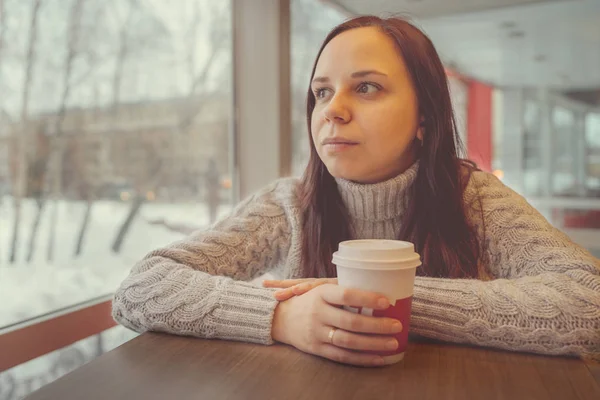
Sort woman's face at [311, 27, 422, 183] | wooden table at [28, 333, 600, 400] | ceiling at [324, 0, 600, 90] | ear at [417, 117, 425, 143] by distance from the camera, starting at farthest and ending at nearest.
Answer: ceiling at [324, 0, 600, 90]
ear at [417, 117, 425, 143]
woman's face at [311, 27, 422, 183]
wooden table at [28, 333, 600, 400]

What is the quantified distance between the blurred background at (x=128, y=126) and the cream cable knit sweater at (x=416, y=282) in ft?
1.24

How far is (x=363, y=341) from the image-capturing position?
660 mm

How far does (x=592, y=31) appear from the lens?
315 cm

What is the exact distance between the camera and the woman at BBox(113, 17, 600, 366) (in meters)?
0.76

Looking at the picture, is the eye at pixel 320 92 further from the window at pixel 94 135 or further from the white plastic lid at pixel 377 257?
the window at pixel 94 135

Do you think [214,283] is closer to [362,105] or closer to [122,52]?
[362,105]

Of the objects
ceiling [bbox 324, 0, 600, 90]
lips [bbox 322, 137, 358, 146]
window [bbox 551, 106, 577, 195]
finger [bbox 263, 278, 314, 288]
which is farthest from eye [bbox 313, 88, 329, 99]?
window [bbox 551, 106, 577, 195]

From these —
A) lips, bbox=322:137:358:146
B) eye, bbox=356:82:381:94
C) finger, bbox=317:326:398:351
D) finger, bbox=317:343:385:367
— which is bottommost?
finger, bbox=317:343:385:367

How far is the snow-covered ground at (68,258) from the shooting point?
1184 mm

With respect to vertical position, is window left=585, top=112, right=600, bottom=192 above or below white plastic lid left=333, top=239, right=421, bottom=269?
above

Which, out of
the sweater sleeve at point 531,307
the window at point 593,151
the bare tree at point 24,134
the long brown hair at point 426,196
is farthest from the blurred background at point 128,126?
the window at point 593,151

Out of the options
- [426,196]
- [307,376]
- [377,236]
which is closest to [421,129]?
[426,196]

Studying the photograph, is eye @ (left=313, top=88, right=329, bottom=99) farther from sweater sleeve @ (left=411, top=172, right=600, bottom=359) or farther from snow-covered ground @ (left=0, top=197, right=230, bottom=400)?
snow-covered ground @ (left=0, top=197, right=230, bottom=400)

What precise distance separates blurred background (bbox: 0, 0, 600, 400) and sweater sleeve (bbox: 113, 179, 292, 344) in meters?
0.42
